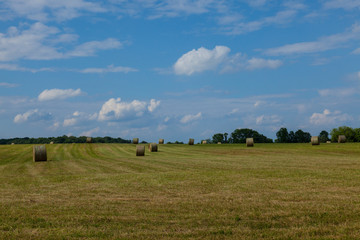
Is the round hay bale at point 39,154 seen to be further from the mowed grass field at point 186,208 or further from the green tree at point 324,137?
the green tree at point 324,137

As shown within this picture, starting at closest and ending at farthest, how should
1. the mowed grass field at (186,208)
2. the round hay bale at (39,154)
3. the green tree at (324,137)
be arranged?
the mowed grass field at (186,208) → the round hay bale at (39,154) → the green tree at (324,137)

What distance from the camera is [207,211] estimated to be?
1127 cm

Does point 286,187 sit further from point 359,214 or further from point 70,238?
point 70,238

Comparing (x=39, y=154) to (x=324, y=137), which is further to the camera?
(x=324, y=137)

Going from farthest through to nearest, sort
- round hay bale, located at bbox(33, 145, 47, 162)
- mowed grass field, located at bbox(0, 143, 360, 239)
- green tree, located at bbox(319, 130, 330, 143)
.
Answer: green tree, located at bbox(319, 130, 330, 143) → round hay bale, located at bbox(33, 145, 47, 162) → mowed grass field, located at bbox(0, 143, 360, 239)

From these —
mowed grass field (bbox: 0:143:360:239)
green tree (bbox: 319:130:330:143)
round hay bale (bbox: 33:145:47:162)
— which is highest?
green tree (bbox: 319:130:330:143)

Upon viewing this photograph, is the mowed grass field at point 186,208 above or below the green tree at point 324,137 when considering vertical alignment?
below

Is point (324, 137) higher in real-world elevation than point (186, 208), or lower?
higher

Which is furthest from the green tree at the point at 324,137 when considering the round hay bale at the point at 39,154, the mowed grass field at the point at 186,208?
the mowed grass field at the point at 186,208

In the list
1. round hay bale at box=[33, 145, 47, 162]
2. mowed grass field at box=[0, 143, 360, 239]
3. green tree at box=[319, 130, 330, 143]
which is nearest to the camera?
mowed grass field at box=[0, 143, 360, 239]

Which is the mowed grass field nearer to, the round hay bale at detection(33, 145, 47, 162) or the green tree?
the round hay bale at detection(33, 145, 47, 162)

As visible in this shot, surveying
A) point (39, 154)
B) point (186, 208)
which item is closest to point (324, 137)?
point (39, 154)

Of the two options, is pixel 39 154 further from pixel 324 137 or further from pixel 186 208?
pixel 324 137

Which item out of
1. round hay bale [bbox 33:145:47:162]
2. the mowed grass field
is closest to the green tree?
round hay bale [bbox 33:145:47:162]
